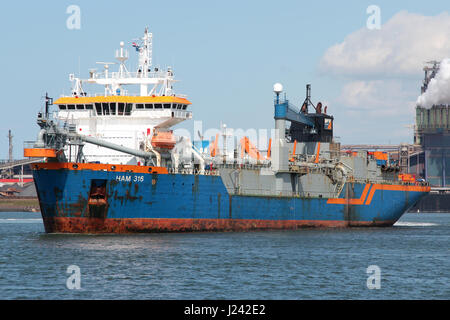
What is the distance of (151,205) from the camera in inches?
1825

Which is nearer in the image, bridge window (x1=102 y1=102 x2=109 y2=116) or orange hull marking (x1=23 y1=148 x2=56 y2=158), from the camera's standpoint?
orange hull marking (x1=23 y1=148 x2=56 y2=158)

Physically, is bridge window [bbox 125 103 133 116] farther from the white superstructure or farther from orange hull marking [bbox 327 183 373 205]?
orange hull marking [bbox 327 183 373 205]

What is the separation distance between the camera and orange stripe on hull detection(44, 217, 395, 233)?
44.8 m

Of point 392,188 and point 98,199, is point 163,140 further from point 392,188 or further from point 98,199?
point 392,188

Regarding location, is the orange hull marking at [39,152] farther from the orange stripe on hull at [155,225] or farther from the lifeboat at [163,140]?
the lifeboat at [163,140]

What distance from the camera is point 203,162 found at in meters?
50.0

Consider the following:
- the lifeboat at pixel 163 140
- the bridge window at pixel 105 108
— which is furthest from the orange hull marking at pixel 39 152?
the bridge window at pixel 105 108

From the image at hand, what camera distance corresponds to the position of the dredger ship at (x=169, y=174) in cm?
4431

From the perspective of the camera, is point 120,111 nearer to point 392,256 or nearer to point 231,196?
point 231,196

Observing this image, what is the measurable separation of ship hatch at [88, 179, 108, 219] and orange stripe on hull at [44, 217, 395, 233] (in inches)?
17.6

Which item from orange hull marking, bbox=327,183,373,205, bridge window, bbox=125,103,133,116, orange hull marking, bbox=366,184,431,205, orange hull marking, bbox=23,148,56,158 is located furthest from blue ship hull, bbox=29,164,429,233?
orange hull marking, bbox=366,184,431,205

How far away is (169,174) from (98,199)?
4702mm
